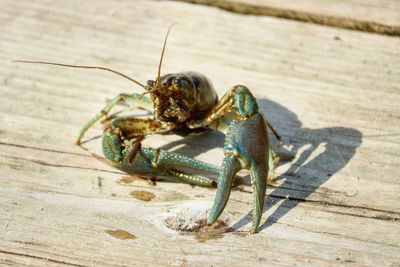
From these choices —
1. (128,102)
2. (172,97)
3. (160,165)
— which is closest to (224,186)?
(160,165)

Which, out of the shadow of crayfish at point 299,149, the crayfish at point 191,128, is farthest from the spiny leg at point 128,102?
the shadow of crayfish at point 299,149

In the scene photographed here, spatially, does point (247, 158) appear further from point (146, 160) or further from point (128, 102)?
point (128, 102)

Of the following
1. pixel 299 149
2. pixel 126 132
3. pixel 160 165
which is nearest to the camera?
pixel 160 165

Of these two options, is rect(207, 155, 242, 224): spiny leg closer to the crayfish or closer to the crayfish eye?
the crayfish

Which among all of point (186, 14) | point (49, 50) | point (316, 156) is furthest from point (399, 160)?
point (49, 50)

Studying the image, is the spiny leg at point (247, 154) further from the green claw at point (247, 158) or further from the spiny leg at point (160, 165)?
the spiny leg at point (160, 165)
